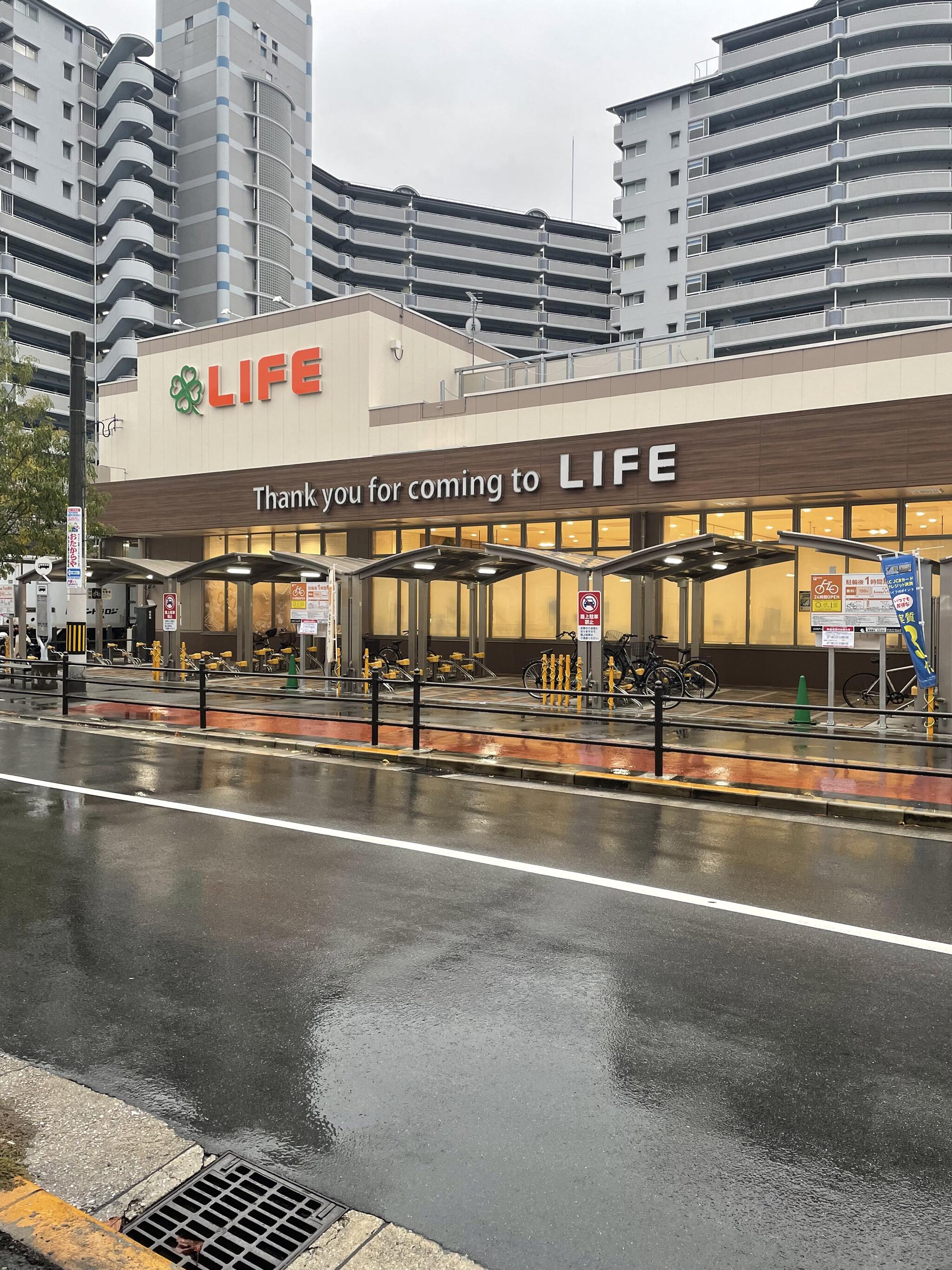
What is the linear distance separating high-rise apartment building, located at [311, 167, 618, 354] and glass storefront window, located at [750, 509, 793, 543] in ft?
203

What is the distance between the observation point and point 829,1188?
3090 mm

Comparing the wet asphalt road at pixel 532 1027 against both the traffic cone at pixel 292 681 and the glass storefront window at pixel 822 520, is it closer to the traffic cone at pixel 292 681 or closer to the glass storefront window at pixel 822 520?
the traffic cone at pixel 292 681

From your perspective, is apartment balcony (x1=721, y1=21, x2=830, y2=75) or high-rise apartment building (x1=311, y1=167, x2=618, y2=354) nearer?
apartment balcony (x1=721, y1=21, x2=830, y2=75)

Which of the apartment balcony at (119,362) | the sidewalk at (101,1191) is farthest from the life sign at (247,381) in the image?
the apartment balcony at (119,362)

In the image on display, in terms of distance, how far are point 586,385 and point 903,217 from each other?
→ 44387 millimetres

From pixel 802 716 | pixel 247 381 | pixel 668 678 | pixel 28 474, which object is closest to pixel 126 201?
pixel 247 381

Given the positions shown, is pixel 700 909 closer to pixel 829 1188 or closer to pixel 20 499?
pixel 829 1188

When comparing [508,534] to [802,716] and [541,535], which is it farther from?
[802,716]

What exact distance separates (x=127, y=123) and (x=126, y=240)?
8617 mm

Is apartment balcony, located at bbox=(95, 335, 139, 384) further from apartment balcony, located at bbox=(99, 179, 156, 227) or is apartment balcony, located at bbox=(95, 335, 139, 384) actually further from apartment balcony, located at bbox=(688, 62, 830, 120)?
apartment balcony, located at bbox=(688, 62, 830, 120)

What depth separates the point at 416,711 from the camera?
12.3 meters

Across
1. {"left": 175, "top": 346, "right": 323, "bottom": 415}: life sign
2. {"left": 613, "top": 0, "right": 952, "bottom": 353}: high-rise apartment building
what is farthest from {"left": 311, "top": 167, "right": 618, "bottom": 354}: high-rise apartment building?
{"left": 175, "top": 346, "right": 323, "bottom": 415}: life sign

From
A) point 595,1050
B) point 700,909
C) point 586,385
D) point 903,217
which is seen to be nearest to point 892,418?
point 586,385

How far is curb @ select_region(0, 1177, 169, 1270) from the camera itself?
106 inches
